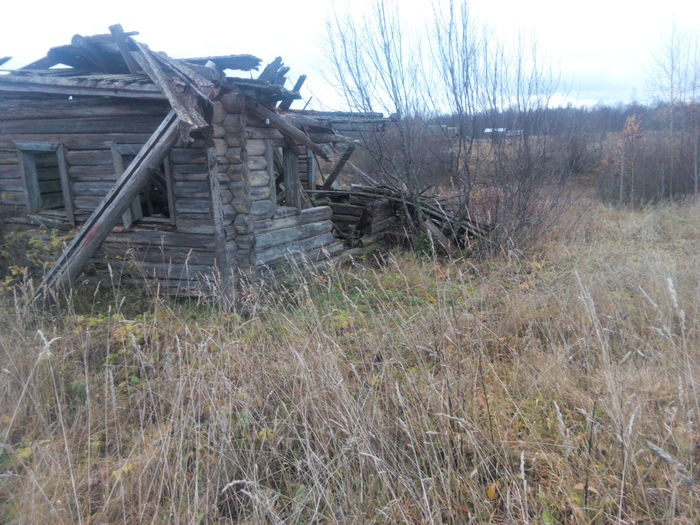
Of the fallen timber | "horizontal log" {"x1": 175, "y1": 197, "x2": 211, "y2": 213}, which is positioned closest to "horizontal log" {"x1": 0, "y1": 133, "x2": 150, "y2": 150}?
"horizontal log" {"x1": 175, "y1": 197, "x2": 211, "y2": 213}

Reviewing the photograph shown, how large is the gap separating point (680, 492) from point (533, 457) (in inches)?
25.2

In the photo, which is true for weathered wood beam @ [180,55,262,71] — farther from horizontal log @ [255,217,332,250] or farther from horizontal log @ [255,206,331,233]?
horizontal log @ [255,217,332,250]

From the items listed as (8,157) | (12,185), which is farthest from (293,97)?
(12,185)

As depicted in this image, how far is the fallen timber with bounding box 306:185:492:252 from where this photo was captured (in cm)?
923

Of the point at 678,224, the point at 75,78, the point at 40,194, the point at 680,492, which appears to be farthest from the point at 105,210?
the point at 678,224

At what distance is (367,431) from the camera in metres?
2.43

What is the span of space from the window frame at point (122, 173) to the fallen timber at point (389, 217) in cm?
370

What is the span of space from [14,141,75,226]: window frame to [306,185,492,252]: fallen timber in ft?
14.5

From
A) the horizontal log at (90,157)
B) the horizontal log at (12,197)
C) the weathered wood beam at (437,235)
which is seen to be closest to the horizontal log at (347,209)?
the weathered wood beam at (437,235)

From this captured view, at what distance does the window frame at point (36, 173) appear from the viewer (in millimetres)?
6965

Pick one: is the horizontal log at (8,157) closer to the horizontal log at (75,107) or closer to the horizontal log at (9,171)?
the horizontal log at (9,171)

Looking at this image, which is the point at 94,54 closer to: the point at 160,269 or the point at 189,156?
the point at 189,156

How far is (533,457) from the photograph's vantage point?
98.7 inches

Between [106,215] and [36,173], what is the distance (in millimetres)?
3885
